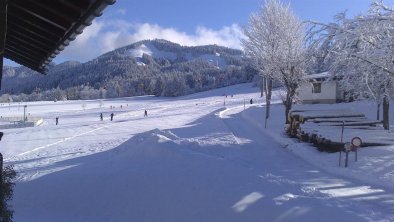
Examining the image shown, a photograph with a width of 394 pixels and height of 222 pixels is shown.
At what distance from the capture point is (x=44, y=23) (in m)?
5.82

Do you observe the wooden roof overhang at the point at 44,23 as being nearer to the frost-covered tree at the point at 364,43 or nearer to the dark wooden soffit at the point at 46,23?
the dark wooden soffit at the point at 46,23

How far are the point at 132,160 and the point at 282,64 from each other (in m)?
19.1

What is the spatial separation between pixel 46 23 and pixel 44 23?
0.04 metres

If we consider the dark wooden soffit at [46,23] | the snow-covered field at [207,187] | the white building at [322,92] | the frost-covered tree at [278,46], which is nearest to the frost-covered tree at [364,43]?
the snow-covered field at [207,187]

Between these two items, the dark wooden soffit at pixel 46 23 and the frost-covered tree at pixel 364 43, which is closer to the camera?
the dark wooden soffit at pixel 46 23

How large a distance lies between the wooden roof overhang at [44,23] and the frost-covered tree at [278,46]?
93.1ft

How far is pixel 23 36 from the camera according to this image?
682 cm

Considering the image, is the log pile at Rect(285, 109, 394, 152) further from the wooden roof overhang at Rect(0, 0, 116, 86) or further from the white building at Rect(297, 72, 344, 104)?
the white building at Rect(297, 72, 344, 104)

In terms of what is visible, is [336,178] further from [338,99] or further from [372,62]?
[338,99]

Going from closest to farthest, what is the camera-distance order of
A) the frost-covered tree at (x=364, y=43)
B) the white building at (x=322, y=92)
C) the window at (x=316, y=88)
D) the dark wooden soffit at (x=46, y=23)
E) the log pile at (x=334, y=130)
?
the dark wooden soffit at (x=46, y=23) < the frost-covered tree at (x=364, y=43) < the log pile at (x=334, y=130) < the white building at (x=322, y=92) < the window at (x=316, y=88)

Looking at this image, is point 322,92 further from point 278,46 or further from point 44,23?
point 44,23

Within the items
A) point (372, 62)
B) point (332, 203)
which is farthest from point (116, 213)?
point (372, 62)

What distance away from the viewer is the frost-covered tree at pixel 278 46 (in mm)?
34812

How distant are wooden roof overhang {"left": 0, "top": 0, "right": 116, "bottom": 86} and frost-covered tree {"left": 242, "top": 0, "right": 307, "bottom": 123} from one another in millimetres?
28390
